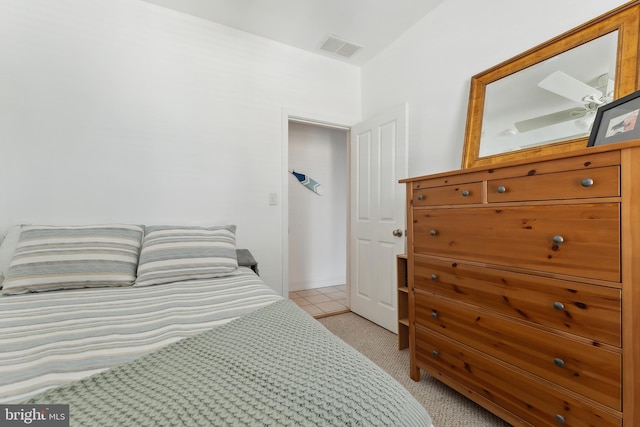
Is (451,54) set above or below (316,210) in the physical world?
above

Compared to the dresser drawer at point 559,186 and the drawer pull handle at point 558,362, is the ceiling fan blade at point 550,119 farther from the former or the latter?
the drawer pull handle at point 558,362

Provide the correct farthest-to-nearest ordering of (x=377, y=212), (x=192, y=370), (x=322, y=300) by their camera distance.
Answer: (x=322, y=300), (x=377, y=212), (x=192, y=370)

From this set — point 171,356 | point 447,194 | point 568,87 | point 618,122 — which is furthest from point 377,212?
point 171,356

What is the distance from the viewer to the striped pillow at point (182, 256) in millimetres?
1560

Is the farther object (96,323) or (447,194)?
(447,194)

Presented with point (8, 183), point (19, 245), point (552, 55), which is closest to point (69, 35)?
point (8, 183)

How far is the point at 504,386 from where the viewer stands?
119 centimetres

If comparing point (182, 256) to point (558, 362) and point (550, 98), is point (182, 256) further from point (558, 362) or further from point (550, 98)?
point (550, 98)

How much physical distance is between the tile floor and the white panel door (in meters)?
0.26

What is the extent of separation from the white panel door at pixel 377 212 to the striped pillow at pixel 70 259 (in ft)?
6.07

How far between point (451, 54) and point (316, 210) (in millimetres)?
2416

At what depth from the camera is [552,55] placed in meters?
1.46

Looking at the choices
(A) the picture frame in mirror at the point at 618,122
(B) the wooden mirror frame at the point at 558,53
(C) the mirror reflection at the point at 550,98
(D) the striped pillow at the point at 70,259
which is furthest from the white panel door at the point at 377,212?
(D) the striped pillow at the point at 70,259

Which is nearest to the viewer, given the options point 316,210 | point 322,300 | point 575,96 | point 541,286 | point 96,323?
point 96,323
